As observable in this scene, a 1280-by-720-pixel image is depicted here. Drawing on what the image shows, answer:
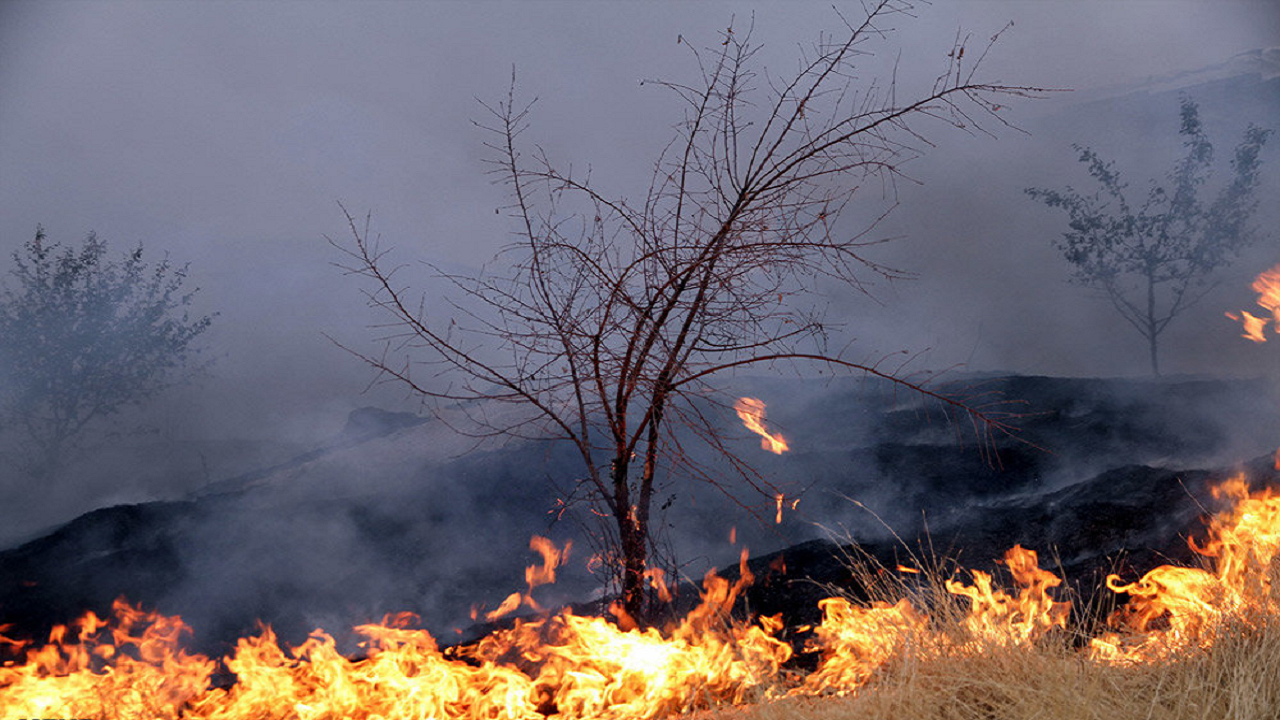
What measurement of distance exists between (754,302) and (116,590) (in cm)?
827

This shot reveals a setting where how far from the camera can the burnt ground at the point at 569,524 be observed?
27.5 feet

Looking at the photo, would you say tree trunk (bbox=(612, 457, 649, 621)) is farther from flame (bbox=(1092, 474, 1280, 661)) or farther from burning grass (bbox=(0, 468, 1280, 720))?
flame (bbox=(1092, 474, 1280, 661))

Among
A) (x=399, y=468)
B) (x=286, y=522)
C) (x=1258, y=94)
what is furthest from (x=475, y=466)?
(x=1258, y=94)

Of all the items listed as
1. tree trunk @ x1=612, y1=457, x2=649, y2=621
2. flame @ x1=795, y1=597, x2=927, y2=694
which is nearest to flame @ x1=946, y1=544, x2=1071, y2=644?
flame @ x1=795, y1=597, x2=927, y2=694

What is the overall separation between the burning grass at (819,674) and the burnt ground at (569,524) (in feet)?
10.9

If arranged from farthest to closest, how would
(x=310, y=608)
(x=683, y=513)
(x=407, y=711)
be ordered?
(x=683, y=513) < (x=310, y=608) < (x=407, y=711)

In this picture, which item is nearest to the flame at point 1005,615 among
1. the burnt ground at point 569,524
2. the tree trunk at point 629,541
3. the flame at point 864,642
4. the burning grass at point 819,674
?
the burning grass at point 819,674

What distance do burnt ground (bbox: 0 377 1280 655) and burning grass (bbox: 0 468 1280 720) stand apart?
10.9 feet

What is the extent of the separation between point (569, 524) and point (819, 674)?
20.5ft

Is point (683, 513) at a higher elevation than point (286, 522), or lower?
lower

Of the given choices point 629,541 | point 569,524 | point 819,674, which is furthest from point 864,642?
point 569,524

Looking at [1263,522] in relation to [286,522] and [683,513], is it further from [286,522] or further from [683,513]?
[286,522]

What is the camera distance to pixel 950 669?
11.2ft

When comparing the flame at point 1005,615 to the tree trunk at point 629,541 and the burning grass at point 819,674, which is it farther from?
the tree trunk at point 629,541
